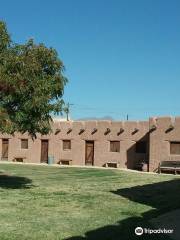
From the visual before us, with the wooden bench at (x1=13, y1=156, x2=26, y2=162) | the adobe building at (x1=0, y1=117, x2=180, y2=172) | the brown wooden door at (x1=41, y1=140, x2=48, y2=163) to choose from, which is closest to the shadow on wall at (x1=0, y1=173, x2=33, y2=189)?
the adobe building at (x1=0, y1=117, x2=180, y2=172)

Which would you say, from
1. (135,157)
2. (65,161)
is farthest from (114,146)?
(65,161)

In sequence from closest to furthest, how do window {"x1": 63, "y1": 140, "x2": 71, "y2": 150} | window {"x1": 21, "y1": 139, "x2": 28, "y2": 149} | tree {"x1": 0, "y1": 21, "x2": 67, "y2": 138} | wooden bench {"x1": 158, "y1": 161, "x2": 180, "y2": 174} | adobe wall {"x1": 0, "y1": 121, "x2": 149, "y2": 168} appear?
tree {"x1": 0, "y1": 21, "x2": 67, "y2": 138}, wooden bench {"x1": 158, "y1": 161, "x2": 180, "y2": 174}, adobe wall {"x1": 0, "y1": 121, "x2": 149, "y2": 168}, window {"x1": 63, "y1": 140, "x2": 71, "y2": 150}, window {"x1": 21, "y1": 139, "x2": 28, "y2": 149}

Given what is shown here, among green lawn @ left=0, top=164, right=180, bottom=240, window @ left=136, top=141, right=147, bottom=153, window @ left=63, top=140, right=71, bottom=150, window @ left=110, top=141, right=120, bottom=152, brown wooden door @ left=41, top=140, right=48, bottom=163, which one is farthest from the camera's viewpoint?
brown wooden door @ left=41, top=140, right=48, bottom=163

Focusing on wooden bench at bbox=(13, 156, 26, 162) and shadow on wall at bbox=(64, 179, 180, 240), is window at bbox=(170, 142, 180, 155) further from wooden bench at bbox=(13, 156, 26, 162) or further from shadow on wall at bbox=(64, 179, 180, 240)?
wooden bench at bbox=(13, 156, 26, 162)

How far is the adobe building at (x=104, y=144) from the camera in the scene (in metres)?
38.0

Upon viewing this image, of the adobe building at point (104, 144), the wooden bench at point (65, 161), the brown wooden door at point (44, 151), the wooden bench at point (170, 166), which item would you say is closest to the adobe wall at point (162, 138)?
the adobe building at point (104, 144)

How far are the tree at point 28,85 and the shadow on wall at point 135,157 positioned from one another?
19053 mm

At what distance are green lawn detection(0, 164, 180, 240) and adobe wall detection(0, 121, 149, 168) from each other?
15299mm

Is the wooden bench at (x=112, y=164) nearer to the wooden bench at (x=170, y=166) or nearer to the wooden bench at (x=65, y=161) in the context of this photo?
the wooden bench at (x=65, y=161)

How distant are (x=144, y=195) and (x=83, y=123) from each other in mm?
24988

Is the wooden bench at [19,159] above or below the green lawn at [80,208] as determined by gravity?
above

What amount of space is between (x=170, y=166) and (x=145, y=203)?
19.3m

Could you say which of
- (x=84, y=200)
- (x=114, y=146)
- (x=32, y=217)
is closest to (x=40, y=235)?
(x=32, y=217)

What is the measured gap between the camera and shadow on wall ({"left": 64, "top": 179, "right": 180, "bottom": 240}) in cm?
1210
